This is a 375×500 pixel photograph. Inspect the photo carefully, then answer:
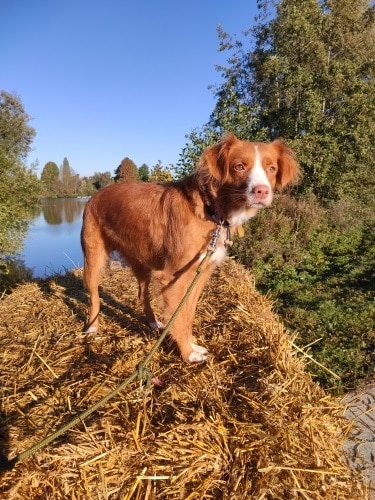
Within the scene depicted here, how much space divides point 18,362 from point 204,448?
6.34 ft

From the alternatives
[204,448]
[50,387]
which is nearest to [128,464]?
[204,448]

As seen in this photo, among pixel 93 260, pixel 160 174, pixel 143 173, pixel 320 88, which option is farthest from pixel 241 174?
pixel 143 173

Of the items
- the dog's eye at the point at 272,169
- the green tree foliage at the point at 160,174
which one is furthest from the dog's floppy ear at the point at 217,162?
the green tree foliage at the point at 160,174

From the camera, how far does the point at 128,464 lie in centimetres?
177

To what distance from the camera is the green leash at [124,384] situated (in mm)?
1584

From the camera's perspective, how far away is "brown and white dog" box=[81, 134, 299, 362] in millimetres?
3012

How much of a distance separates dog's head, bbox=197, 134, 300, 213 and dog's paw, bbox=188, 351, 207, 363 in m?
1.38

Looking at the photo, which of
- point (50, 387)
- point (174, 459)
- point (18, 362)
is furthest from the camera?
point (18, 362)

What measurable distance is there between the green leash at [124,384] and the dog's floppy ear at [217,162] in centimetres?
47

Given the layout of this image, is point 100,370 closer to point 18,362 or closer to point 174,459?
point 18,362

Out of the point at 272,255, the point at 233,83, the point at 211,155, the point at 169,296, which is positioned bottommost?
the point at 272,255

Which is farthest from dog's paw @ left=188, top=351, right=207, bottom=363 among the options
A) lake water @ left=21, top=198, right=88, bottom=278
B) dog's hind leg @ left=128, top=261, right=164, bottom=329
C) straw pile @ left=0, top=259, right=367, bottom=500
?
lake water @ left=21, top=198, right=88, bottom=278

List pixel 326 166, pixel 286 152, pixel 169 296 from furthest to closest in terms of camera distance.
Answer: pixel 326 166
pixel 286 152
pixel 169 296

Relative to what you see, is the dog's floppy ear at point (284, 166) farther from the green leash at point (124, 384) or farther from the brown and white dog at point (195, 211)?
the green leash at point (124, 384)
